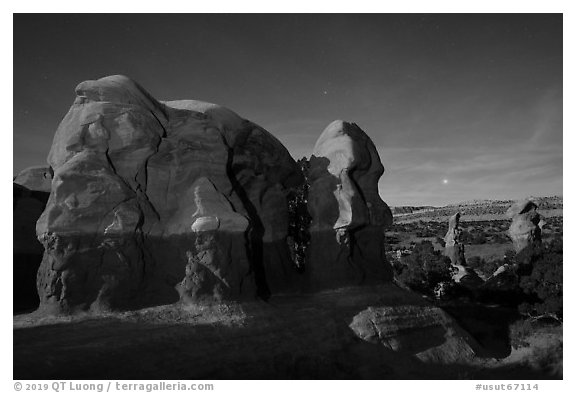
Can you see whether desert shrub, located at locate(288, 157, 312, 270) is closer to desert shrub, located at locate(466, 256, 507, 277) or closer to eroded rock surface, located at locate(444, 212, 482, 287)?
eroded rock surface, located at locate(444, 212, 482, 287)

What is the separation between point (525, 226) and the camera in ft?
147

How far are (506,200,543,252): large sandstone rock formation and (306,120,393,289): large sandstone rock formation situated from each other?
83.5 ft

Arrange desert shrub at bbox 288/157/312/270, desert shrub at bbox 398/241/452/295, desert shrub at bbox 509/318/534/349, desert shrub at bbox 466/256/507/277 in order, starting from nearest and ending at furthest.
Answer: desert shrub at bbox 509/318/534/349, desert shrub at bbox 288/157/312/270, desert shrub at bbox 398/241/452/295, desert shrub at bbox 466/256/507/277

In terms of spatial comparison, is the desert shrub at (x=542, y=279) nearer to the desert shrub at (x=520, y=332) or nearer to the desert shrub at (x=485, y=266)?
the desert shrub at (x=520, y=332)

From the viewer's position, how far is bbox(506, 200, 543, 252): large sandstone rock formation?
44094 millimetres

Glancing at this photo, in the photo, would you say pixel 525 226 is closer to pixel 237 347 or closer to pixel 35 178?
pixel 237 347

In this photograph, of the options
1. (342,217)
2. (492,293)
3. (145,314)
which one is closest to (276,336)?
(145,314)

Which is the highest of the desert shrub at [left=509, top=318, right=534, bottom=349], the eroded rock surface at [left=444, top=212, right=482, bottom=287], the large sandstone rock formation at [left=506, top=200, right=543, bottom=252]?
the large sandstone rock formation at [left=506, top=200, right=543, bottom=252]

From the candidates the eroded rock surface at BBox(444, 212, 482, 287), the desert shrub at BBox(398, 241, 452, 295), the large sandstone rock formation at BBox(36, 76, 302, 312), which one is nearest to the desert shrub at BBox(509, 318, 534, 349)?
the desert shrub at BBox(398, 241, 452, 295)

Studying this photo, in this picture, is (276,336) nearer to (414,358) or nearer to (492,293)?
(414,358)

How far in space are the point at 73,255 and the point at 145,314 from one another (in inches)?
137

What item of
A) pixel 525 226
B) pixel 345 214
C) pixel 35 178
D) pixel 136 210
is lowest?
pixel 136 210

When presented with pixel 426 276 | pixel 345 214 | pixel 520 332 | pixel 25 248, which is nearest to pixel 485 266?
pixel 426 276

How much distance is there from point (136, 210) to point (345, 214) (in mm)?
10773
